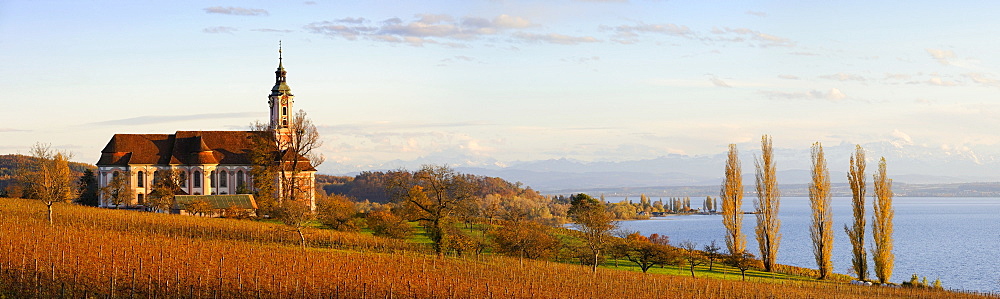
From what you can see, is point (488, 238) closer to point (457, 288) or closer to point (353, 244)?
point (353, 244)

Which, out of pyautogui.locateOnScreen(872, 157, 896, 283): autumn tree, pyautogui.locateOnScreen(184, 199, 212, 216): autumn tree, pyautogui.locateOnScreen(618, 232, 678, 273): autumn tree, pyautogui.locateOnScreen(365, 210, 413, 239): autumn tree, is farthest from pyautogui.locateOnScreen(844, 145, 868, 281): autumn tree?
pyautogui.locateOnScreen(184, 199, 212, 216): autumn tree

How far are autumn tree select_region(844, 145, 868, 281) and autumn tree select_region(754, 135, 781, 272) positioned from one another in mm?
3952

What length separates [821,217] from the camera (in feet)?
160

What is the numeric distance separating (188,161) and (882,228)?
5654cm

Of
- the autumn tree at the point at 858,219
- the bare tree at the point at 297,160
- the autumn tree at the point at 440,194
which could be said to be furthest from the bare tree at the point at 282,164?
the autumn tree at the point at 858,219

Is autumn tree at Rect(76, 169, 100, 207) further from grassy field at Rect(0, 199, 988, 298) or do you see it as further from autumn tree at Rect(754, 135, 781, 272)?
autumn tree at Rect(754, 135, 781, 272)

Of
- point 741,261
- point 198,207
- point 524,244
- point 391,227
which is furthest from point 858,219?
point 198,207

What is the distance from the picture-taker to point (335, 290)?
87.0ft

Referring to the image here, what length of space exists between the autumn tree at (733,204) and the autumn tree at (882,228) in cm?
756

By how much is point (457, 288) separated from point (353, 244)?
15954 mm

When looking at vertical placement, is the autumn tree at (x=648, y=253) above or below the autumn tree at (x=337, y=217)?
below

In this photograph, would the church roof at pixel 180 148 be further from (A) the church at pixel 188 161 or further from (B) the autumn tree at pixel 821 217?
(B) the autumn tree at pixel 821 217

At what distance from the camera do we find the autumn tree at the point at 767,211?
49.2 meters

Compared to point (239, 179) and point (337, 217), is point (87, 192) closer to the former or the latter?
point (239, 179)
